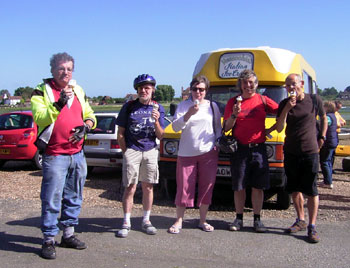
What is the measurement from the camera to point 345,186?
8406mm

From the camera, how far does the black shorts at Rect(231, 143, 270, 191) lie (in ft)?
16.2

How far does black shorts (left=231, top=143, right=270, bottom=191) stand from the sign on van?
2339mm

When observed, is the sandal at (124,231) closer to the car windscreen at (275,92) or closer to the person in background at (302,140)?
the person in background at (302,140)

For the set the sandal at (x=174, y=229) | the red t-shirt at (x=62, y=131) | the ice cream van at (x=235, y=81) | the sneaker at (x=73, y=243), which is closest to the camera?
the red t-shirt at (x=62, y=131)

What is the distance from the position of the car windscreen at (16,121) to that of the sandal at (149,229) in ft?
21.4

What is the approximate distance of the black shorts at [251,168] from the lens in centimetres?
493

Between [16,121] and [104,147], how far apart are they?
3280 mm

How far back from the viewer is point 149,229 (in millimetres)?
4961

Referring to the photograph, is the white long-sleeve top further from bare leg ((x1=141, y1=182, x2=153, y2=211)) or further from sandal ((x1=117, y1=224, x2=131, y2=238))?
sandal ((x1=117, y1=224, x2=131, y2=238))

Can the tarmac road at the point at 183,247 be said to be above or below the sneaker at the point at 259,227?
below

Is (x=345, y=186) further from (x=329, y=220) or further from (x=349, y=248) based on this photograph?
(x=349, y=248)

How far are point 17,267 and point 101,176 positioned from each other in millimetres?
5938

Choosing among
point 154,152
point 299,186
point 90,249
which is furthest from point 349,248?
point 90,249

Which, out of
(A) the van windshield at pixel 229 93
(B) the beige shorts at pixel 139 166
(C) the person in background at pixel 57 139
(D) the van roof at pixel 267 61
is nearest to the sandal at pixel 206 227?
(B) the beige shorts at pixel 139 166
